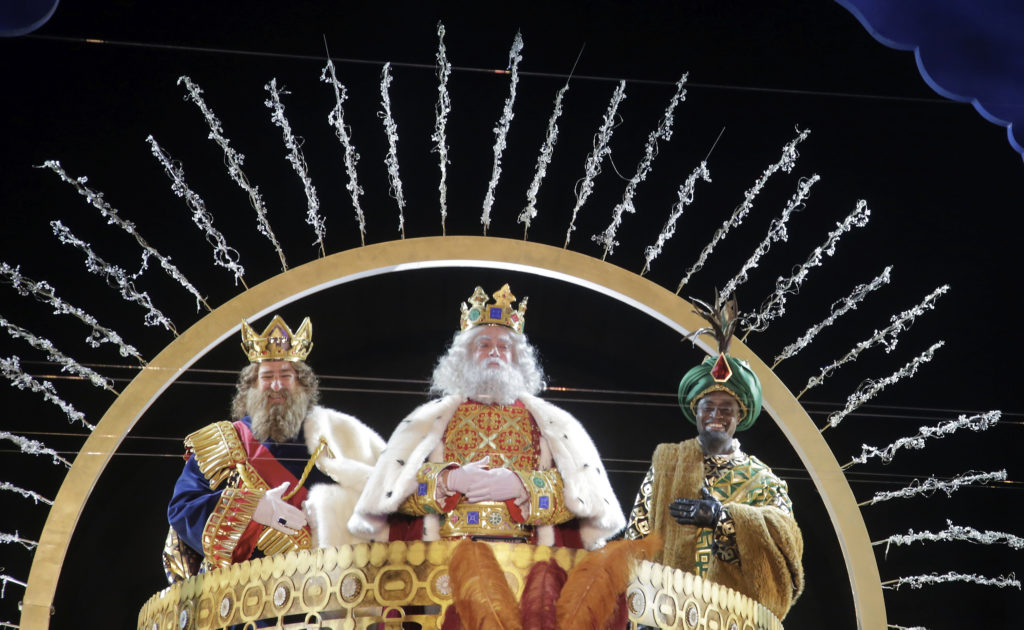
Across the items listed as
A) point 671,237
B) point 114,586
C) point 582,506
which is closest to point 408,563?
point 582,506

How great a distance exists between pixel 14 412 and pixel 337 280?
1612mm

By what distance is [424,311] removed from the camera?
7.27 metres

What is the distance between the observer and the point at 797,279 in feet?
22.1

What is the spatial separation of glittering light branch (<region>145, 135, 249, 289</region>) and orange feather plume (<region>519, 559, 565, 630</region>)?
7.25 feet

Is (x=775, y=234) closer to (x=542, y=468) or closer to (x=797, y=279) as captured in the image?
(x=797, y=279)

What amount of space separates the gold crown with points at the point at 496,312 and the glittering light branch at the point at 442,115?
14.9 inches

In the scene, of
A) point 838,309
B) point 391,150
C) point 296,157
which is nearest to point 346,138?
point 391,150

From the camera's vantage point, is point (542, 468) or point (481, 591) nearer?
point (481, 591)

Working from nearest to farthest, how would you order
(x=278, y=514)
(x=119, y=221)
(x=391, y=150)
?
(x=278, y=514) → (x=119, y=221) → (x=391, y=150)

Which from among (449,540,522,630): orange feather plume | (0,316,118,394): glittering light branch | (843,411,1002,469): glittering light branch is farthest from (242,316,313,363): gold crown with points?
(843,411,1002,469): glittering light branch

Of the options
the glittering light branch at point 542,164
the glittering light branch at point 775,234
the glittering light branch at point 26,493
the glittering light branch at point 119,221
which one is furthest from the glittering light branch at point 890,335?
the glittering light branch at point 26,493

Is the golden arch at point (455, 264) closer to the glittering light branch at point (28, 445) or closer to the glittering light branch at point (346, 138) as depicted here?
the glittering light branch at point (28, 445)

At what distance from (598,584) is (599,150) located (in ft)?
7.29

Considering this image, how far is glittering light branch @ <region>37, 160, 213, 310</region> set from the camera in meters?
6.36
